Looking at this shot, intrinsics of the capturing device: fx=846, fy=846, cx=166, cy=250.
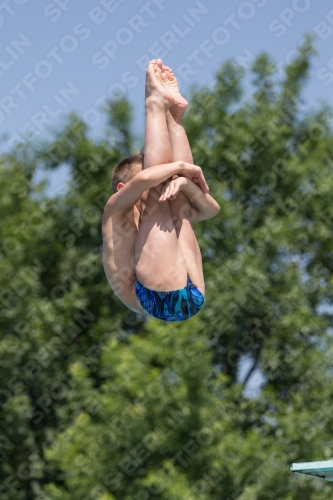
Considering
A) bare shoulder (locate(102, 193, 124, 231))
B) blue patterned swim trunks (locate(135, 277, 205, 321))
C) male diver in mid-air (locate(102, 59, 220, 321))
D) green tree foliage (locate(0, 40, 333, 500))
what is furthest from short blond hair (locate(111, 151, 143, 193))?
green tree foliage (locate(0, 40, 333, 500))

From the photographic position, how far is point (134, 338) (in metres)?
11.6

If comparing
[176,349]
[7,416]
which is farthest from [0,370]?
[176,349]

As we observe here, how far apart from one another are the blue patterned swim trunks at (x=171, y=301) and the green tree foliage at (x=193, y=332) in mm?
7034

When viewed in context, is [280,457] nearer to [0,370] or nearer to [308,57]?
[0,370]

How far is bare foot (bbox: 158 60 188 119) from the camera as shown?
148 inches

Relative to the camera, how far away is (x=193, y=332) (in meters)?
11.5

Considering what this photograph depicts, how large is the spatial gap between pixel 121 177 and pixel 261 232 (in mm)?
9438

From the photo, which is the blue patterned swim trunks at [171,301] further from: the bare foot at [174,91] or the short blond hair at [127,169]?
the bare foot at [174,91]

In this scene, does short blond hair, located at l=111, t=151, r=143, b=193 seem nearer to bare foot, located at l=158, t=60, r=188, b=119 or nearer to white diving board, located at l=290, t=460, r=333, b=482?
bare foot, located at l=158, t=60, r=188, b=119

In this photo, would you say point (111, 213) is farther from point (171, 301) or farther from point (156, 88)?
point (156, 88)

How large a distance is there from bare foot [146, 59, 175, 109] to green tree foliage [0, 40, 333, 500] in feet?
24.6

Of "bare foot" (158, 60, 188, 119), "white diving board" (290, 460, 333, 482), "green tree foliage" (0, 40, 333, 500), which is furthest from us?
"green tree foliage" (0, 40, 333, 500)

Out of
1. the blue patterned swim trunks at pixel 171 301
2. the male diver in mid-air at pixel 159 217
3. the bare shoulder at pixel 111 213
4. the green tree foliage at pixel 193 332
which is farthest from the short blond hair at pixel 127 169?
the green tree foliage at pixel 193 332

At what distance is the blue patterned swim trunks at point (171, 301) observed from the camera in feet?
12.2
